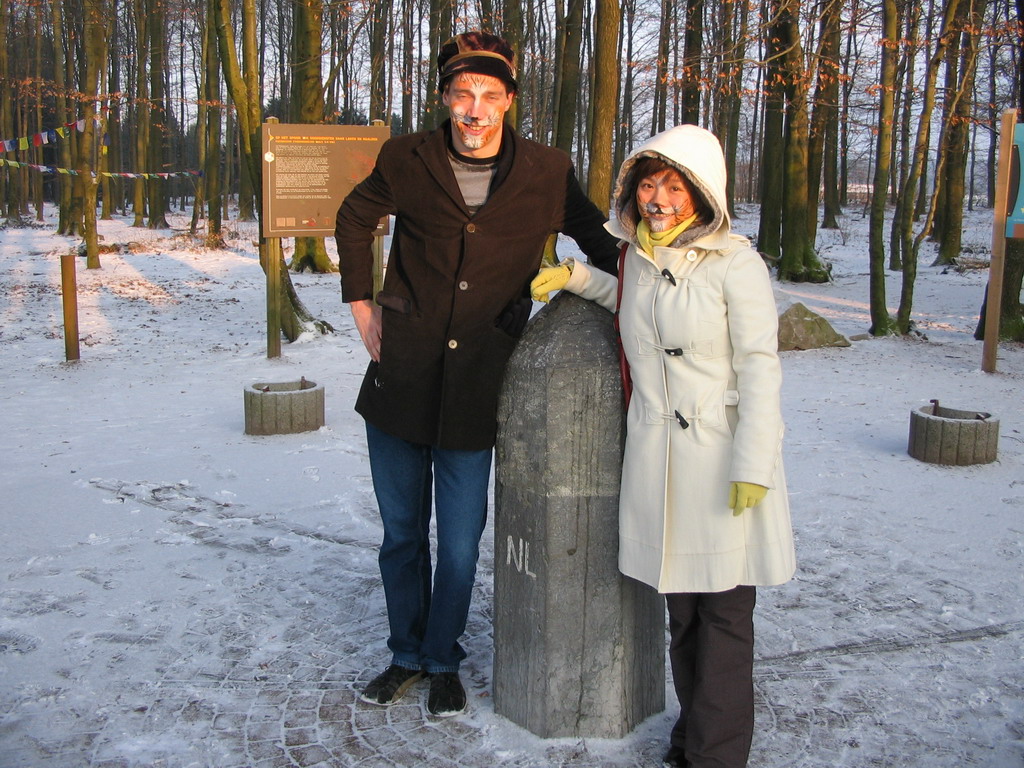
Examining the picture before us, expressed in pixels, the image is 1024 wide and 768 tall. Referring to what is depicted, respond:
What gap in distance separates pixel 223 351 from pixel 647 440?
347 inches

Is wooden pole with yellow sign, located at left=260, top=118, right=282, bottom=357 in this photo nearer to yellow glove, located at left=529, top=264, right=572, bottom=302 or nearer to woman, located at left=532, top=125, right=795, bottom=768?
yellow glove, located at left=529, top=264, right=572, bottom=302

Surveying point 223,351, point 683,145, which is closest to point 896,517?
point 683,145

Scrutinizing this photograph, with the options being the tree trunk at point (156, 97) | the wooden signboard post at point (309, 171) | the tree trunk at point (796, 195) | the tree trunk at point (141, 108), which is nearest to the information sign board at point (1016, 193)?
the tree trunk at point (796, 195)

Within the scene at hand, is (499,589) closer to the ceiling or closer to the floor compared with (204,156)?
closer to the floor

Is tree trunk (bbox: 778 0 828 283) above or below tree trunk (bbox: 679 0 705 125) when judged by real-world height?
below

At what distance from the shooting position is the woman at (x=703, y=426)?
254cm

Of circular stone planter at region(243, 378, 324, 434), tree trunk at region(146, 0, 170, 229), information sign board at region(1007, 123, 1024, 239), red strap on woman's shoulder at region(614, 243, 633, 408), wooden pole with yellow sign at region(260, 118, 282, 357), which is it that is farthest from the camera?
tree trunk at region(146, 0, 170, 229)

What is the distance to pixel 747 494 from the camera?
2492 mm

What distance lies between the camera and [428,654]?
3.17 meters

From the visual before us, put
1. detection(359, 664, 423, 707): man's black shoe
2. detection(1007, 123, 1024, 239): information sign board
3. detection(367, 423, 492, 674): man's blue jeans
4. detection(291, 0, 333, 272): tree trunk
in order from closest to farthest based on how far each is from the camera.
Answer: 1. detection(367, 423, 492, 674): man's blue jeans
2. detection(359, 664, 423, 707): man's black shoe
3. detection(1007, 123, 1024, 239): information sign board
4. detection(291, 0, 333, 272): tree trunk

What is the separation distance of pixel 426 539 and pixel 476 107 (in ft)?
4.73

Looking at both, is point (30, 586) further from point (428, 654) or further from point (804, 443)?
point (804, 443)

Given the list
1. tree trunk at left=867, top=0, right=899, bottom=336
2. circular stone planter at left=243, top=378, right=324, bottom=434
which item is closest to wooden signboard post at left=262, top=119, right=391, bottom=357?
circular stone planter at left=243, top=378, right=324, bottom=434

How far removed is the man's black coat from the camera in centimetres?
289
